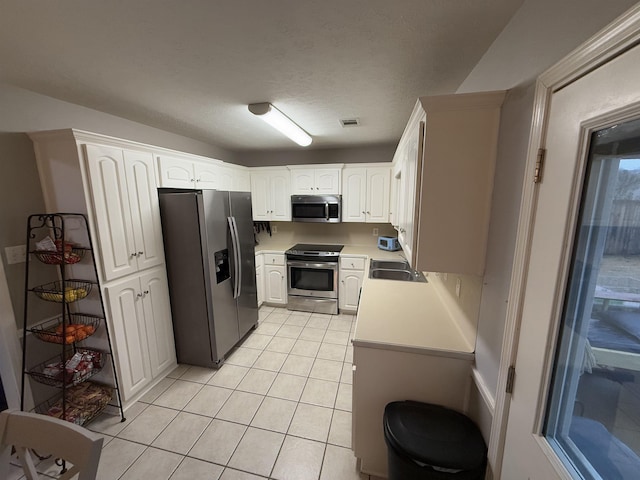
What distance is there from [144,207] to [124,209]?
174 mm

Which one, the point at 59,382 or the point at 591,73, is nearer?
the point at 591,73

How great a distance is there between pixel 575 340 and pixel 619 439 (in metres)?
0.22

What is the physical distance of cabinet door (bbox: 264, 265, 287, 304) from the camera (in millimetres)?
3675

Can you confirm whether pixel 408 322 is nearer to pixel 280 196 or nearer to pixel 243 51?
pixel 243 51

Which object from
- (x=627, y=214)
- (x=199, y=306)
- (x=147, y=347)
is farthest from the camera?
(x=199, y=306)

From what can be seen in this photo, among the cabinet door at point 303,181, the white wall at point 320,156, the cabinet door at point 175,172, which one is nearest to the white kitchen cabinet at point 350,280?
the cabinet door at point 303,181

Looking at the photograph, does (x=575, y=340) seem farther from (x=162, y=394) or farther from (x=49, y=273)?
(x=49, y=273)

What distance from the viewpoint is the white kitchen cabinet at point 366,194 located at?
346cm

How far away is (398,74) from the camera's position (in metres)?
1.55

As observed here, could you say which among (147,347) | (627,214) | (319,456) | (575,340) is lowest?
(319,456)

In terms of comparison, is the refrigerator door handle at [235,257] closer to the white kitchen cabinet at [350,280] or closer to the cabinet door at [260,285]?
the cabinet door at [260,285]

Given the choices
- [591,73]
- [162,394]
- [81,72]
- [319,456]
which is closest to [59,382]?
[162,394]

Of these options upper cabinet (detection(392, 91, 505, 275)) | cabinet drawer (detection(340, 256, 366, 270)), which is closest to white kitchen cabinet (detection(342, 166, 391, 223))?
cabinet drawer (detection(340, 256, 366, 270))

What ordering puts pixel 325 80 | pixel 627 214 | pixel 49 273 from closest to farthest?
pixel 627 214
pixel 325 80
pixel 49 273
